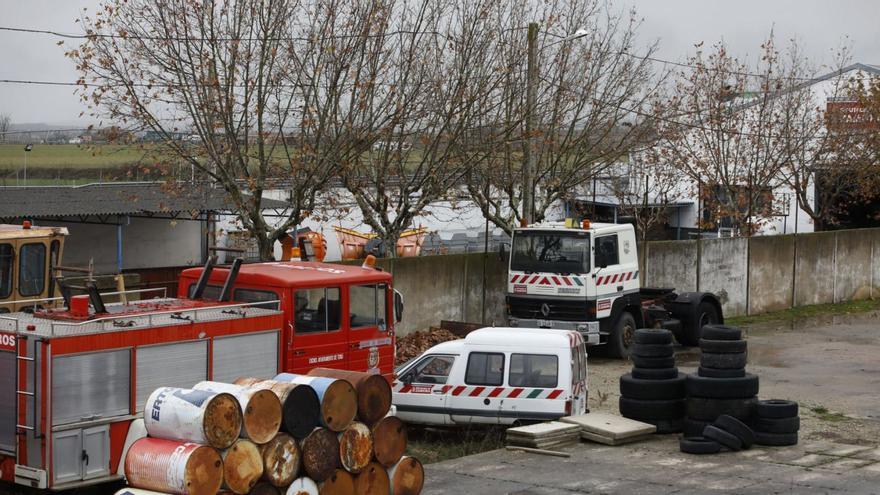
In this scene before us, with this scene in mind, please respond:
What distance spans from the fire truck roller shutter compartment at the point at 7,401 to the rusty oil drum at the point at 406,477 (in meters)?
3.76

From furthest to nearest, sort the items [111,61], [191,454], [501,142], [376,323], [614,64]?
[614,64] → [501,142] → [111,61] → [376,323] → [191,454]

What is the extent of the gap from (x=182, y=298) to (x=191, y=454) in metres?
5.41

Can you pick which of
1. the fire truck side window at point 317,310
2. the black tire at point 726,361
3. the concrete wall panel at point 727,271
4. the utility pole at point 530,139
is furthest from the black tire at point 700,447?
the concrete wall panel at point 727,271

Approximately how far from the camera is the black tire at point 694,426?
14.1 metres

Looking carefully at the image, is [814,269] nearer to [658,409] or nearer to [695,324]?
[695,324]

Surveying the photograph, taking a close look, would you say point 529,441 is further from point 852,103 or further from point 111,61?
point 852,103

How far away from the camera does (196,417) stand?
9594mm

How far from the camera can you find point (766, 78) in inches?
1454

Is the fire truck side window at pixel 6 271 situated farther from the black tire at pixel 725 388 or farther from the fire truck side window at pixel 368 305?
the black tire at pixel 725 388

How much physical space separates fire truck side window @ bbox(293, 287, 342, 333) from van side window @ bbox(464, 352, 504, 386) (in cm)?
206

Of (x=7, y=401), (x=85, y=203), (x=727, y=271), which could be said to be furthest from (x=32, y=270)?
(x=727, y=271)

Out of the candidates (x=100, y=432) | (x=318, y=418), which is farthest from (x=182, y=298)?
(x=318, y=418)

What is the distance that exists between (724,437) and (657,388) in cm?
128

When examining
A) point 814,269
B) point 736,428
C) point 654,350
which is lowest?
point 736,428
